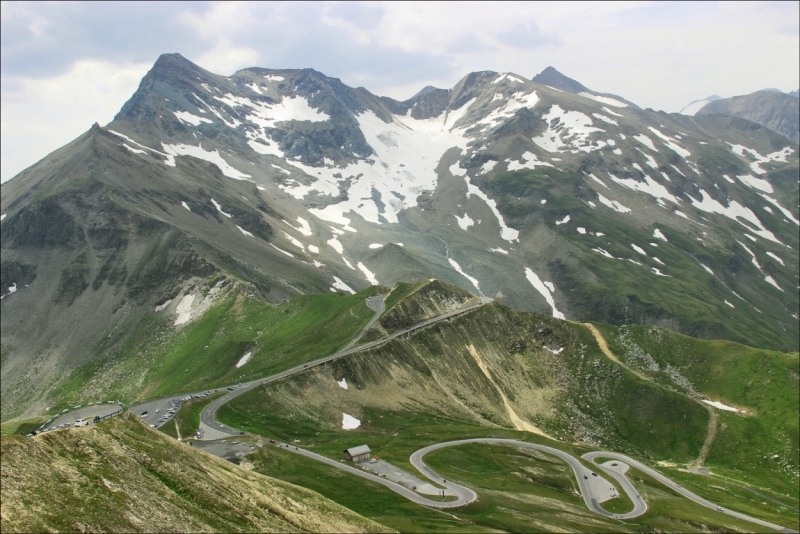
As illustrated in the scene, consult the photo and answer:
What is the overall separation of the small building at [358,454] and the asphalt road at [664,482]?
42.5 m

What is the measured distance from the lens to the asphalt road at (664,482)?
8294 centimetres

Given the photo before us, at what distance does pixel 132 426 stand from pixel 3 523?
682 inches

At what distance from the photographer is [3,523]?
29359 mm

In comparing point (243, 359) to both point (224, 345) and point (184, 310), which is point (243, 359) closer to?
point (224, 345)

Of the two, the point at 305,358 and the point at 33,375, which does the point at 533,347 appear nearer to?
the point at 305,358

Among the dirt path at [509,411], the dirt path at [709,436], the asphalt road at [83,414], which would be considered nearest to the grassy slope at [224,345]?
the dirt path at [509,411]

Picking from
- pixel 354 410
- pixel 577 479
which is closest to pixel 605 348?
pixel 577 479

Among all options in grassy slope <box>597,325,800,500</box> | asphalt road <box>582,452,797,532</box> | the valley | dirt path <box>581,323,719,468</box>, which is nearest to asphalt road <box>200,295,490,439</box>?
the valley

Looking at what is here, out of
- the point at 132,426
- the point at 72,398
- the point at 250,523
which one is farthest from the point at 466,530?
the point at 72,398

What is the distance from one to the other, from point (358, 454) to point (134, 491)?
146ft

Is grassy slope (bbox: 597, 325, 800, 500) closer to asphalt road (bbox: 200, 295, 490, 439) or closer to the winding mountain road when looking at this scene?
the winding mountain road

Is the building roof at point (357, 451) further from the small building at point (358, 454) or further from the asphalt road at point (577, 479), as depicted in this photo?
the asphalt road at point (577, 479)

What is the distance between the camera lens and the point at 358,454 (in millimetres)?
78625

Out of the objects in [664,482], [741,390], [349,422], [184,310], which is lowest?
[664,482]
